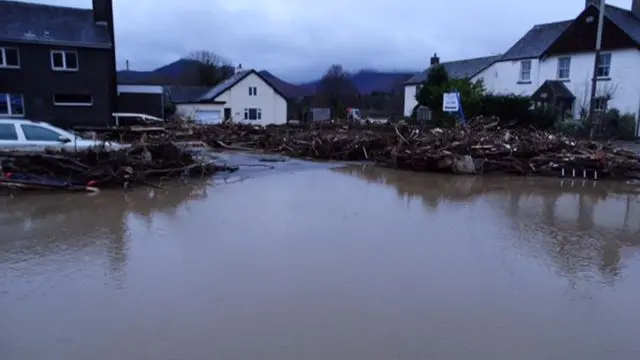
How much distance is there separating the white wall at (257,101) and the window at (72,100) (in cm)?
1631

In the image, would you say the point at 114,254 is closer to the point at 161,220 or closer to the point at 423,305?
the point at 161,220

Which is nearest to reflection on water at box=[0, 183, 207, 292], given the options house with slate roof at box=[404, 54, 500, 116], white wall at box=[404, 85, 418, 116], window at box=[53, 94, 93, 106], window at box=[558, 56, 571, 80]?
window at box=[53, 94, 93, 106]

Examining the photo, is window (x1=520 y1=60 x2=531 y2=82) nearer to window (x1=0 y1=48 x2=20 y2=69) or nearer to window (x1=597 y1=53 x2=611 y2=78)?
window (x1=597 y1=53 x2=611 y2=78)

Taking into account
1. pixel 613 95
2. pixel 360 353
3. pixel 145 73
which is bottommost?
pixel 360 353

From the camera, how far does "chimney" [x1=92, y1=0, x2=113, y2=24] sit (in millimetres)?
30094

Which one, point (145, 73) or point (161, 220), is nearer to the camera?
point (161, 220)

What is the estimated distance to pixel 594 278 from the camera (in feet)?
18.4

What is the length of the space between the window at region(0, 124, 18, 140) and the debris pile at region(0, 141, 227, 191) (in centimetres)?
72

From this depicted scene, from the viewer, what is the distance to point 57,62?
2858cm

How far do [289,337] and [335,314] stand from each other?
0.61 metres

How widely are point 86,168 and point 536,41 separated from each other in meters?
34.1

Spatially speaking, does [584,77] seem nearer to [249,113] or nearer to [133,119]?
[249,113]

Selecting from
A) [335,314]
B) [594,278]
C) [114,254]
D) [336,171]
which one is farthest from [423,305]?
[336,171]

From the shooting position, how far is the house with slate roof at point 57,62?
89.9 ft
